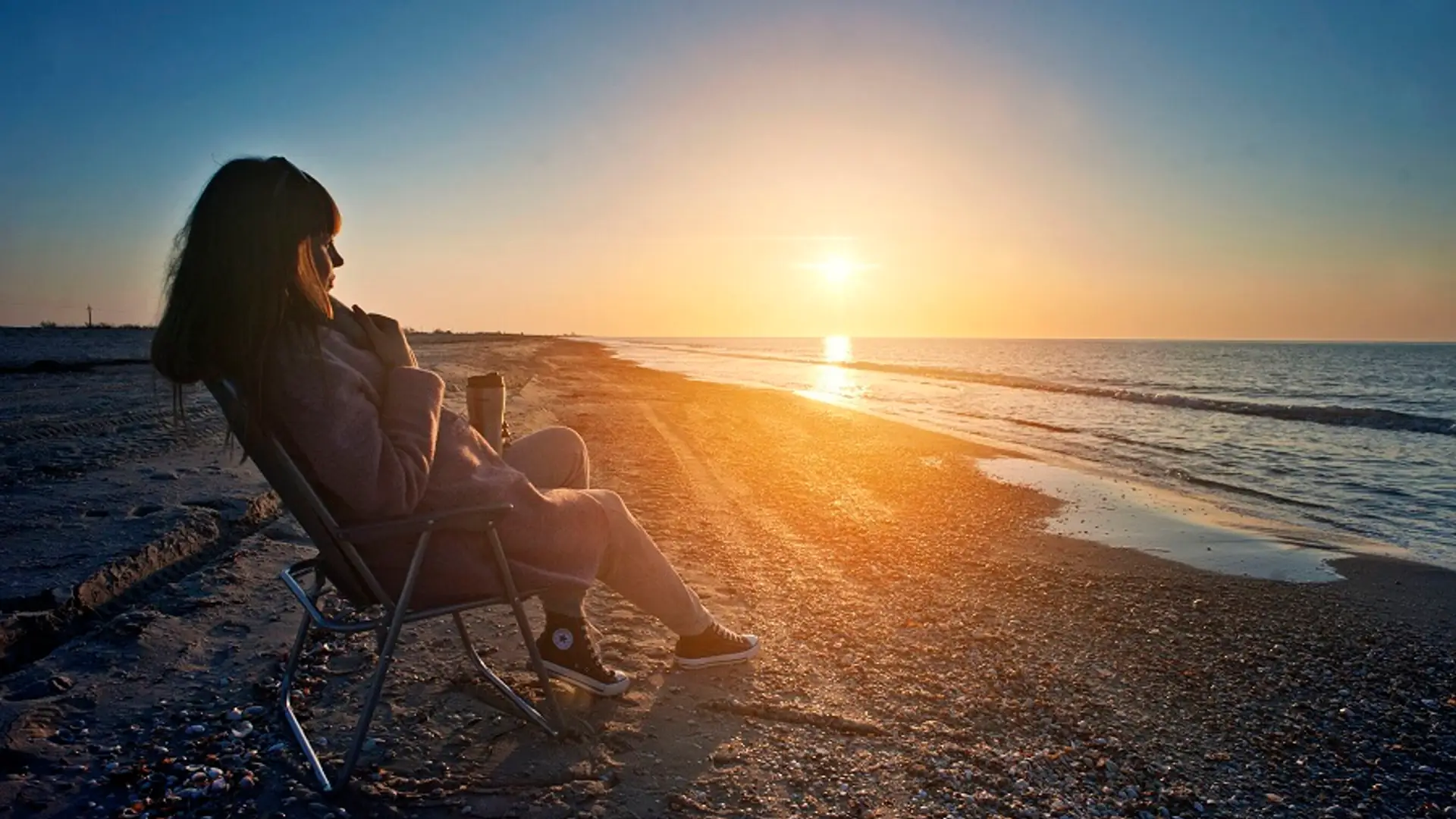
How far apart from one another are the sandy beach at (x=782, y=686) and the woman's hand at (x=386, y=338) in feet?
4.44

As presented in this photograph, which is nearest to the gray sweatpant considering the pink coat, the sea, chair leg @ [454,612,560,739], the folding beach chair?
the pink coat

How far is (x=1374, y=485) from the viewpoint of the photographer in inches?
416

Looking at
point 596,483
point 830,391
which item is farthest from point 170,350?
point 830,391

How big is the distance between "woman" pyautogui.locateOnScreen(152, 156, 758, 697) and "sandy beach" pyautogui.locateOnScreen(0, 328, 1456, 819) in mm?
703

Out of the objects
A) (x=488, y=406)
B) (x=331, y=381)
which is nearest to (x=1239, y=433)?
(x=488, y=406)

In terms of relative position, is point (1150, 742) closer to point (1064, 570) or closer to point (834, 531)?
point (1064, 570)

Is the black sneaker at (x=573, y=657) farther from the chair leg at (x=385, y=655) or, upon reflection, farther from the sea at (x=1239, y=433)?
the sea at (x=1239, y=433)

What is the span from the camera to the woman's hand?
2459 mm

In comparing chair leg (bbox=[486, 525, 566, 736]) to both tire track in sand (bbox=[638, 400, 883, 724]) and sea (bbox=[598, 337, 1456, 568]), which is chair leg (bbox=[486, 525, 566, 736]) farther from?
sea (bbox=[598, 337, 1456, 568])

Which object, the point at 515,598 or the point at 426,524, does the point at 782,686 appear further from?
the point at 426,524

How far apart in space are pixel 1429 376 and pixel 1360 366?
15.2 metres

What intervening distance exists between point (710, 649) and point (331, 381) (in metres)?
2.01

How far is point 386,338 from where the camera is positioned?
2.49 metres

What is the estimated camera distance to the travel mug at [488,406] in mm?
3002
